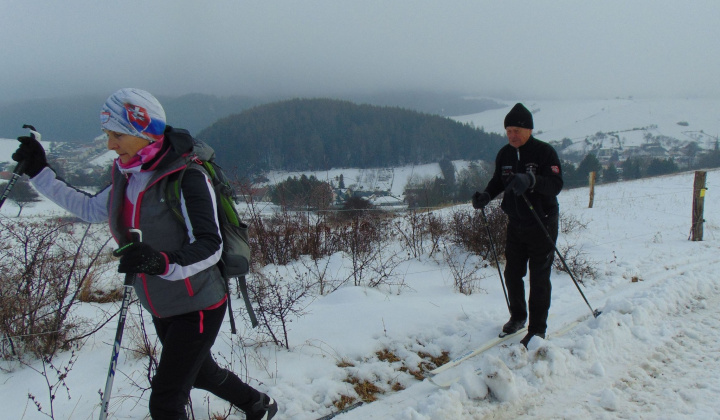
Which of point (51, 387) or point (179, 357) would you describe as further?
point (51, 387)

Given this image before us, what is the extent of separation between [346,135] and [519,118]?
261 ft

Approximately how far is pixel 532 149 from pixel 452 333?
202 centimetres

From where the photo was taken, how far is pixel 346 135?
81250mm

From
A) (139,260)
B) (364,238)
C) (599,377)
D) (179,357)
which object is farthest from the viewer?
(364,238)

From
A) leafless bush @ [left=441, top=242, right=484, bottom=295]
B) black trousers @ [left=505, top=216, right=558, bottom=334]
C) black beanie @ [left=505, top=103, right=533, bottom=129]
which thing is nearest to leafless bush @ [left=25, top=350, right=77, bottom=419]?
black trousers @ [left=505, top=216, right=558, bottom=334]

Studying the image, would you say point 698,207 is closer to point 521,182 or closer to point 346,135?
point 521,182

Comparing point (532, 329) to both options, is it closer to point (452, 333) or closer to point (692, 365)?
point (452, 333)

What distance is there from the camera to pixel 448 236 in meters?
8.23

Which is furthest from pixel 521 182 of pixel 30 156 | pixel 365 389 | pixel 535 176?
pixel 30 156

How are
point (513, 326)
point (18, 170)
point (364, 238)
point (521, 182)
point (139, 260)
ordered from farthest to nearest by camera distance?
point (364, 238), point (513, 326), point (521, 182), point (18, 170), point (139, 260)

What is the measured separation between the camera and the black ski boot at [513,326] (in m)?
3.71

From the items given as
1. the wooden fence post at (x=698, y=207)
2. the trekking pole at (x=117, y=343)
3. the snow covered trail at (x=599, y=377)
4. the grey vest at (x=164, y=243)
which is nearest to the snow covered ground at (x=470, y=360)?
the snow covered trail at (x=599, y=377)

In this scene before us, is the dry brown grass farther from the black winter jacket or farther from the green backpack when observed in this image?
the black winter jacket

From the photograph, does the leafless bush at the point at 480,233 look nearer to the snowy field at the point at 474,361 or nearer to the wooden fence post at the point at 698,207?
the snowy field at the point at 474,361
